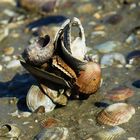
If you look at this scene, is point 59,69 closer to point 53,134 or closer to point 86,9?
point 53,134

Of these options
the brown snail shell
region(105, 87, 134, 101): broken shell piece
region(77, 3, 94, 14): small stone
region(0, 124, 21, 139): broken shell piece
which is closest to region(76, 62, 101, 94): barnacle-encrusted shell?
region(105, 87, 134, 101): broken shell piece

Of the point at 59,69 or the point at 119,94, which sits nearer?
the point at 59,69

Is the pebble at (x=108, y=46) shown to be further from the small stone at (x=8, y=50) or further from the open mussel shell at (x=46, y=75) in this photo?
the open mussel shell at (x=46, y=75)

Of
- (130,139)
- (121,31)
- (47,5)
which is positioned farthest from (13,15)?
(130,139)

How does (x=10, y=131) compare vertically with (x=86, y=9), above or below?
below

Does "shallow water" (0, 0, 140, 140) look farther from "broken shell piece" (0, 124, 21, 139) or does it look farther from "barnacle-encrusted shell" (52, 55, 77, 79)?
"barnacle-encrusted shell" (52, 55, 77, 79)

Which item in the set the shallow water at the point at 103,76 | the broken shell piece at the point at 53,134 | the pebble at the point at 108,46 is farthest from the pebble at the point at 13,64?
the broken shell piece at the point at 53,134

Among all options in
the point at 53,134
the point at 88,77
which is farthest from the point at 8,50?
the point at 53,134
